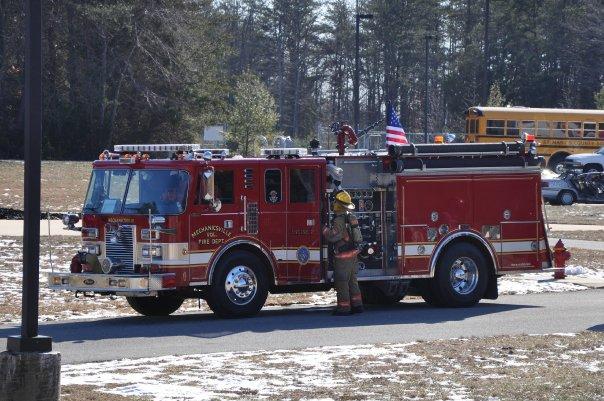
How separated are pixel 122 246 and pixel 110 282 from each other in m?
0.62

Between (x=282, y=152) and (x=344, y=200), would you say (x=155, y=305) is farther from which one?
(x=344, y=200)

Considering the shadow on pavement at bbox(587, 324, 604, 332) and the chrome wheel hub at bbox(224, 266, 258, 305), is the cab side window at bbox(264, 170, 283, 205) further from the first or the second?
the shadow on pavement at bbox(587, 324, 604, 332)

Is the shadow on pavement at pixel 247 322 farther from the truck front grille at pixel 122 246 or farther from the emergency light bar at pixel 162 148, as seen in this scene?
the emergency light bar at pixel 162 148

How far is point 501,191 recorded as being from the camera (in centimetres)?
1861

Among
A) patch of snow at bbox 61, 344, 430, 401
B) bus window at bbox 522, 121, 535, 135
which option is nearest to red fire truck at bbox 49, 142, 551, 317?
patch of snow at bbox 61, 344, 430, 401

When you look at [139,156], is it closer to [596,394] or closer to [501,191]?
[501,191]

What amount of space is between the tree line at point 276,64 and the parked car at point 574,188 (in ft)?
45.6

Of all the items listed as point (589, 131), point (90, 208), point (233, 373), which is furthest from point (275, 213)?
point (589, 131)

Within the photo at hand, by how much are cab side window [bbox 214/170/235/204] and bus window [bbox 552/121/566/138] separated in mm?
43430

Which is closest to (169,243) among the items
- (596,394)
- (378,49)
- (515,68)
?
(596,394)

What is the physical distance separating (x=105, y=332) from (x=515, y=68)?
7742cm

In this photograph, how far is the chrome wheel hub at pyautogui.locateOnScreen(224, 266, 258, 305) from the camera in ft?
53.3

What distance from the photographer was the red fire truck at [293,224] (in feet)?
52.0

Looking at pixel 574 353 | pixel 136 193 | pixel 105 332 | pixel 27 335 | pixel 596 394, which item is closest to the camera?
pixel 27 335
